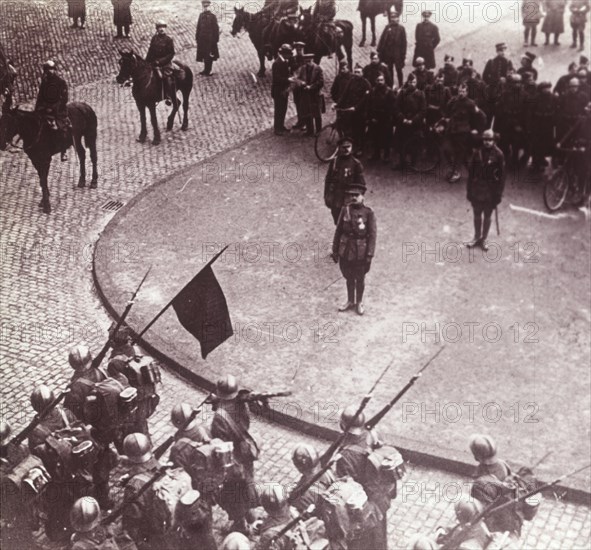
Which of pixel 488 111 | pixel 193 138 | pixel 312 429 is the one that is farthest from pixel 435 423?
pixel 193 138

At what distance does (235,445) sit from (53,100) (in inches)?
352

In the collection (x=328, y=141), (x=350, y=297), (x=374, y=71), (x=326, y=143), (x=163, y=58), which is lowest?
(x=350, y=297)

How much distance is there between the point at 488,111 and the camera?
17.1 m

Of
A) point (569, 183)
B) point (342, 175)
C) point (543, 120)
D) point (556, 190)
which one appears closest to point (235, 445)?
point (342, 175)

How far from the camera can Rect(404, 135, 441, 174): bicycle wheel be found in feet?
55.5

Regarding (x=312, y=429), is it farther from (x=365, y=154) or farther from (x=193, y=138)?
(x=193, y=138)

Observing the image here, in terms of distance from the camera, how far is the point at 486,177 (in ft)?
44.7

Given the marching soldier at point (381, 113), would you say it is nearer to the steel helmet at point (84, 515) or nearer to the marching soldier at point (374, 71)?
the marching soldier at point (374, 71)

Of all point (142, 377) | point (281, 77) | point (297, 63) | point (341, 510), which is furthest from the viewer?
point (297, 63)

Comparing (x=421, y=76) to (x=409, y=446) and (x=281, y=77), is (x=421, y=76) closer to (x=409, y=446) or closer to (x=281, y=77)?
(x=281, y=77)

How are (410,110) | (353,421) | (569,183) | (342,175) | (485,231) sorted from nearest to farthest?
(353,421) → (342,175) → (485,231) → (569,183) → (410,110)

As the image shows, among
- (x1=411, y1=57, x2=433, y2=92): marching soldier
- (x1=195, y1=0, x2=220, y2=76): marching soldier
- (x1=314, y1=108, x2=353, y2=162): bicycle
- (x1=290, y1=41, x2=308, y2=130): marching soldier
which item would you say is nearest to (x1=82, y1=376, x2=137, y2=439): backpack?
(x1=314, y1=108, x2=353, y2=162): bicycle

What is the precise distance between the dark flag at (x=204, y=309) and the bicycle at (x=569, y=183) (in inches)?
337

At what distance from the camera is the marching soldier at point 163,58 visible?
18.0 meters
